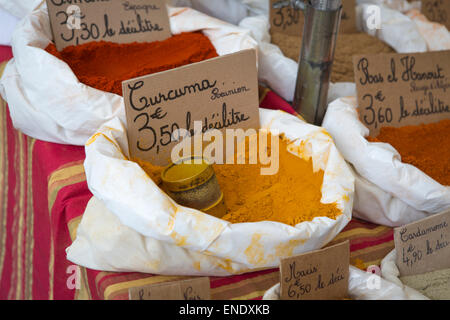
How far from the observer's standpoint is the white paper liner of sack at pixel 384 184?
2.58ft

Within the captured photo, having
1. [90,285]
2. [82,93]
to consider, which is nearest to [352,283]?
[90,285]

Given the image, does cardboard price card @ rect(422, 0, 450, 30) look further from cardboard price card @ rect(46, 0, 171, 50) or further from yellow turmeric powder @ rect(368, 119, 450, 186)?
cardboard price card @ rect(46, 0, 171, 50)

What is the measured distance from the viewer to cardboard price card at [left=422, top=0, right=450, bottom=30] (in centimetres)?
148

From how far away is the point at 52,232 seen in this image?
0.91 m

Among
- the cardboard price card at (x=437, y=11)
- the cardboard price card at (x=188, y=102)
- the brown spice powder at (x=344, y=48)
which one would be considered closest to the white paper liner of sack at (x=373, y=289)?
the cardboard price card at (x=188, y=102)

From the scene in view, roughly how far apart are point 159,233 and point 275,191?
0.24 metres

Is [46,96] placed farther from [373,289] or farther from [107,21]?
[373,289]

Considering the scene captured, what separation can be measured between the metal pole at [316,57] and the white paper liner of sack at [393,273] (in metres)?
0.37

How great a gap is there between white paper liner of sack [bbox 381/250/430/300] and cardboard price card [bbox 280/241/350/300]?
0.26 ft

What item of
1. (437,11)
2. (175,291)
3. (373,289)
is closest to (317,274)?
(373,289)

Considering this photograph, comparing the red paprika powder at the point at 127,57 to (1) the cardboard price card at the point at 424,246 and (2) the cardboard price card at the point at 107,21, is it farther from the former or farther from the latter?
(1) the cardboard price card at the point at 424,246

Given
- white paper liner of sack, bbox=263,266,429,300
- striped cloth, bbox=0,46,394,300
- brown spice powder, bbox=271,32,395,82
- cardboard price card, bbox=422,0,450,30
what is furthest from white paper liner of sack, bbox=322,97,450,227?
cardboard price card, bbox=422,0,450,30
